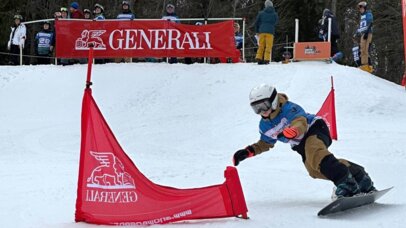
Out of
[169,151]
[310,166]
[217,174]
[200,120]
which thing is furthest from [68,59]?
[310,166]

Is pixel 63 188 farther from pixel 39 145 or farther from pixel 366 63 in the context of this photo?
pixel 366 63

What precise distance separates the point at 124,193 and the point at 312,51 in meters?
13.3

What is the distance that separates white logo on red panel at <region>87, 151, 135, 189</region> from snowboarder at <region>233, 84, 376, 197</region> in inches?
50.5

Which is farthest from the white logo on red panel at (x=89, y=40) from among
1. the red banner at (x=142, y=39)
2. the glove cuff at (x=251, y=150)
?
the glove cuff at (x=251, y=150)

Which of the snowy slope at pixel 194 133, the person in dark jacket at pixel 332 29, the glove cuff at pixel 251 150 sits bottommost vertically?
the snowy slope at pixel 194 133

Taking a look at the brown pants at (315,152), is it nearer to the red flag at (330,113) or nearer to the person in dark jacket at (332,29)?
the red flag at (330,113)

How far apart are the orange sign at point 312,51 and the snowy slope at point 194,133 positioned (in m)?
0.74

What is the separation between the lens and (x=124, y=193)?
5.66 metres

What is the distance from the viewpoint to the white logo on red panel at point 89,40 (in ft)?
57.5

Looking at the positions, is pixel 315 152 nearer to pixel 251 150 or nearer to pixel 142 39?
pixel 251 150

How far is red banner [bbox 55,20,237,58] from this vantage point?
57.4 ft

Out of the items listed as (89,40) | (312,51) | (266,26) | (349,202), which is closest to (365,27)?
(312,51)

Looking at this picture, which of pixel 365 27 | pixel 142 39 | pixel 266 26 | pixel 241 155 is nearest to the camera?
pixel 241 155

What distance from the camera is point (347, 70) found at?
1650cm
